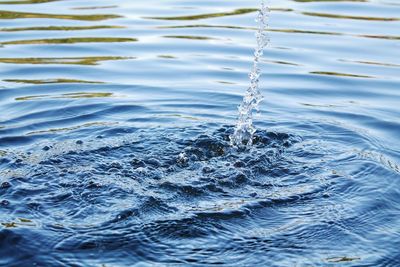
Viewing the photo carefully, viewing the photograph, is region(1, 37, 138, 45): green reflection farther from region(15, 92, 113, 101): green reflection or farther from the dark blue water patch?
the dark blue water patch

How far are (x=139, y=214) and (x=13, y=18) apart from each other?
23.3ft

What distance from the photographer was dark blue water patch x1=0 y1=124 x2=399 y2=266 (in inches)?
193

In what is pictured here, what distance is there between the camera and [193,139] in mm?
6953

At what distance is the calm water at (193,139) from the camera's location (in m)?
5.02

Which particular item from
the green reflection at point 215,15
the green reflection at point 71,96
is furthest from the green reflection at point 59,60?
the green reflection at point 215,15

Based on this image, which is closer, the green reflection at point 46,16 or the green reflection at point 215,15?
the green reflection at point 46,16

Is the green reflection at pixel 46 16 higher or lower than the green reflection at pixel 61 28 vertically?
higher

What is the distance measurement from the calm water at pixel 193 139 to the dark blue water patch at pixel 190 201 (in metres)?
0.01

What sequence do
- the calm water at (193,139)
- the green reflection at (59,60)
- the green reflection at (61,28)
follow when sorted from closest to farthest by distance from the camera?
the calm water at (193,139)
the green reflection at (59,60)
the green reflection at (61,28)

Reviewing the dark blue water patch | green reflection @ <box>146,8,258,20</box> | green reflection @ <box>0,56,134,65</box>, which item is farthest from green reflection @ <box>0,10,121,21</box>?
the dark blue water patch

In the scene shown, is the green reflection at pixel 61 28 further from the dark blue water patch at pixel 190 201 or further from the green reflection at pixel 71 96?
the dark blue water patch at pixel 190 201

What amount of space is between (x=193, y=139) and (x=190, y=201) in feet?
4.66

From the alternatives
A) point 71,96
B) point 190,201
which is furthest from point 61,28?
point 190,201

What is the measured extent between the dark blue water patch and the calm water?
0.05ft
